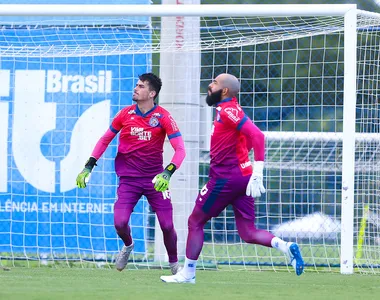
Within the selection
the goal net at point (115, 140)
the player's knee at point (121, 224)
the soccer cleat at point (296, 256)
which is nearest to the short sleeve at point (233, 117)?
the soccer cleat at point (296, 256)

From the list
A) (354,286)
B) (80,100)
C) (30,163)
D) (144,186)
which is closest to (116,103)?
(80,100)

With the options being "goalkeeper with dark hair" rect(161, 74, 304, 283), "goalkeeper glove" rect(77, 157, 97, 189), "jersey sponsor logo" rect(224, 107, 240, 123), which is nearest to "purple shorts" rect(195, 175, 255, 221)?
"goalkeeper with dark hair" rect(161, 74, 304, 283)

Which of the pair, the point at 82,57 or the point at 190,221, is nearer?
the point at 190,221

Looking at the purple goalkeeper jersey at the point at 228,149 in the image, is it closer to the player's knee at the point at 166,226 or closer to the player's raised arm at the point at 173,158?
the player's raised arm at the point at 173,158

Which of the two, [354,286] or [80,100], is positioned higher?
[80,100]

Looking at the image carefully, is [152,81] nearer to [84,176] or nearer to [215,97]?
[215,97]

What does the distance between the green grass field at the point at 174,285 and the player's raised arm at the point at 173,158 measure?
2.98 feet

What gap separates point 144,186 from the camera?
994 cm

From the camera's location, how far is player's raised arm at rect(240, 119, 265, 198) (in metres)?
8.84

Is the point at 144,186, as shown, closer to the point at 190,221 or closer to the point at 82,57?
the point at 190,221

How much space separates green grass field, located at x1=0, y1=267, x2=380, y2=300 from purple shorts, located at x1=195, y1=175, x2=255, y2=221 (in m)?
0.68

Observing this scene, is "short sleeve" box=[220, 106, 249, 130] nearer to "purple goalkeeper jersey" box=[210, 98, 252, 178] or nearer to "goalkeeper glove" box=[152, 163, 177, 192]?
"purple goalkeeper jersey" box=[210, 98, 252, 178]

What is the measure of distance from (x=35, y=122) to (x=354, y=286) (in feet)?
15.9

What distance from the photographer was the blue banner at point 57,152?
12406mm
